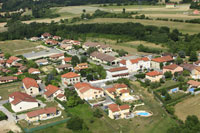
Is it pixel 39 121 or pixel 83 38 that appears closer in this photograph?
pixel 39 121

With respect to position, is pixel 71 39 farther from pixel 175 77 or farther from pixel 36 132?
pixel 36 132

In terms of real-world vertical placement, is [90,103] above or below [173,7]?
below

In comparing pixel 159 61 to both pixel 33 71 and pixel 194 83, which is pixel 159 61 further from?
pixel 33 71

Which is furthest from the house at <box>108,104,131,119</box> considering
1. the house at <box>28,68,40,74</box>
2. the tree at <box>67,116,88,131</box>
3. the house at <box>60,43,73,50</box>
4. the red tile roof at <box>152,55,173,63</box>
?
the house at <box>60,43,73,50</box>

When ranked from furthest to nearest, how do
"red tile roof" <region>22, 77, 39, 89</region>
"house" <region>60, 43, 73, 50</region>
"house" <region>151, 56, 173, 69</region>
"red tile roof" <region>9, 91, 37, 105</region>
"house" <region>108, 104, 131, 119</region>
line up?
"house" <region>60, 43, 73, 50</region> < "house" <region>151, 56, 173, 69</region> < "red tile roof" <region>22, 77, 39, 89</region> < "red tile roof" <region>9, 91, 37, 105</region> < "house" <region>108, 104, 131, 119</region>

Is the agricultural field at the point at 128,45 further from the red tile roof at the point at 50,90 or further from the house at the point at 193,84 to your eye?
the red tile roof at the point at 50,90

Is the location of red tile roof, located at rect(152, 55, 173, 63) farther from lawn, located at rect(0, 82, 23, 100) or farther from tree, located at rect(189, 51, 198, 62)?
lawn, located at rect(0, 82, 23, 100)

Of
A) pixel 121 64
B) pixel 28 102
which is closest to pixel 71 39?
pixel 121 64
